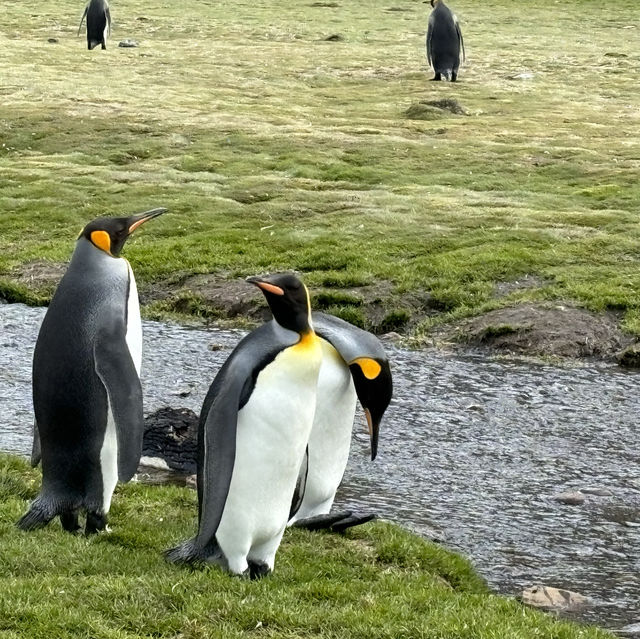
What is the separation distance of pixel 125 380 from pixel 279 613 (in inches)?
69.7

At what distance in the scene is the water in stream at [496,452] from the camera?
26.7 ft

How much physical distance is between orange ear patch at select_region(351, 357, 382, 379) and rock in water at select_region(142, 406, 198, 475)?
2.44 meters

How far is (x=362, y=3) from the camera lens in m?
61.2

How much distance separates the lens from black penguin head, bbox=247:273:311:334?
640cm

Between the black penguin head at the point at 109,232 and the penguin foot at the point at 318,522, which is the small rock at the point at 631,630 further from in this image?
the black penguin head at the point at 109,232

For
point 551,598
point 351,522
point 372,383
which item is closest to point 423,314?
point 351,522

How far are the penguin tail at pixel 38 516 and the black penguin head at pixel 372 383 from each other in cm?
196

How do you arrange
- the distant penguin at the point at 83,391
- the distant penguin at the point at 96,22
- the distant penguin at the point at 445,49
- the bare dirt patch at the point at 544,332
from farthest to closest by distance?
1. the distant penguin at the point at 96,22
2. the distant penguin at the point at 445,49
3. the bare dirt patch at the point at 544,332
4. the distant penguin at the point at 83,391

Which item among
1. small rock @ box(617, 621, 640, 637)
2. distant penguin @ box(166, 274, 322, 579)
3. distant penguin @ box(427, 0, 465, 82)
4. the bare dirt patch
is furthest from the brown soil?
distant penguin @ box(427, 0, 465, 82)

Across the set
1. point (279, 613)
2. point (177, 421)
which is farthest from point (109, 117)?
point (279, 613)

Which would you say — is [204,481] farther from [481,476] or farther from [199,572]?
[481,476]

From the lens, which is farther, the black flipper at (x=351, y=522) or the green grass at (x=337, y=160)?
the green grass at (x=337, y=160)

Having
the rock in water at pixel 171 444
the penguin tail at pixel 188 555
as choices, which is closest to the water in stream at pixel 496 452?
the rock in water at pixel 171 444

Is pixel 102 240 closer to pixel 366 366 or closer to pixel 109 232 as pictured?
pixel 109 232
